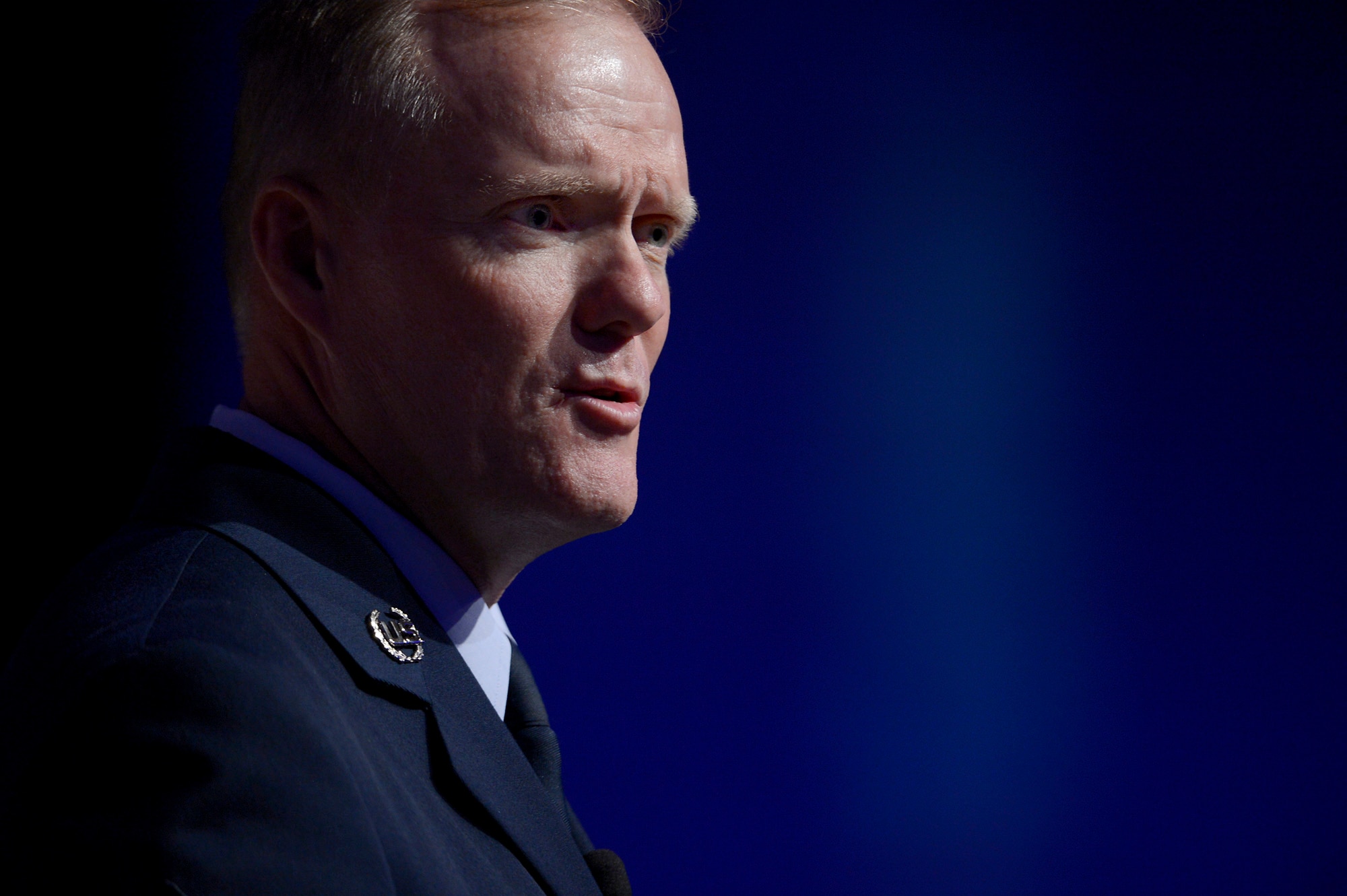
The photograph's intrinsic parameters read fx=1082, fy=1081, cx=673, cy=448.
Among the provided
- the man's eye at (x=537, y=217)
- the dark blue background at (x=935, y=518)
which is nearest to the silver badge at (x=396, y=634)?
the man's eye at (x=537, y=217)

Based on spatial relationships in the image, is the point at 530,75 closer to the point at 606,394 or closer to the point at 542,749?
the point at 606,394

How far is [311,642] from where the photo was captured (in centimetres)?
84

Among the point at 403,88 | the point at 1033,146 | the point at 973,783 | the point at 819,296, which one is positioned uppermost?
the point at 1033,146

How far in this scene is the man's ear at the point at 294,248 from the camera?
1.01 metres

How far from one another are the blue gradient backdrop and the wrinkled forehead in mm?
745

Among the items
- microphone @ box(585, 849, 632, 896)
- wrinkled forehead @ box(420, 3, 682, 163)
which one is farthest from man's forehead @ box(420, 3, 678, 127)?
microphone @ box(585, 849, 632, 896)

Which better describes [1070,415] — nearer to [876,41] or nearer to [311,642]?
[876,41]

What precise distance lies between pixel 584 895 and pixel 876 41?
56.2 inches

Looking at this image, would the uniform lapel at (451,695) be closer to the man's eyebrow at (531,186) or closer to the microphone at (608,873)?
the microphone at (608,873)

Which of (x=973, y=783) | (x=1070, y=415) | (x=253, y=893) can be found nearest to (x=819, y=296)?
(x=1070, y=415)

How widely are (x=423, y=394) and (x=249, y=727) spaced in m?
0.39

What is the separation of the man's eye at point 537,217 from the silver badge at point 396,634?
1.22ft

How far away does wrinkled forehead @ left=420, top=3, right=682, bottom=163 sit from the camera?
984mm

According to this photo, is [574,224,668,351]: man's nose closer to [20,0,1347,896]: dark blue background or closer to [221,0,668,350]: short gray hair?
[221,0,668,350]: short gray hair
